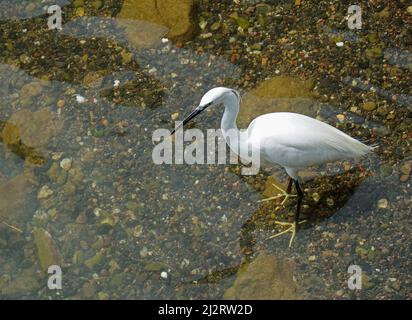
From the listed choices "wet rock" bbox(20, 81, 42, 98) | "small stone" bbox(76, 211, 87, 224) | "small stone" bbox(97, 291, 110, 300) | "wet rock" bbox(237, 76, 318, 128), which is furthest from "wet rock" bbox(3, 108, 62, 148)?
"wet rock" bbox(237, 76, 318, 128)

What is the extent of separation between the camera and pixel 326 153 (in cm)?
322

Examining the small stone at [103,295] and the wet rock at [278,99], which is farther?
the wet rock at [278,99]

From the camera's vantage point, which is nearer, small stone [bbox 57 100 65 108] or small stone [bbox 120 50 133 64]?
small stone [bbox 57 100 65 108]

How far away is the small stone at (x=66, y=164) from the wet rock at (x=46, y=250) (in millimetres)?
431

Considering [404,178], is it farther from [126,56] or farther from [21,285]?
[21,285]

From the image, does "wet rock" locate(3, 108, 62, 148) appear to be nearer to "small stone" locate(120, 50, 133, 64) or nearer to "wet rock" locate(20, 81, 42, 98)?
"wet rock" locate(20, 81, 42, 98)

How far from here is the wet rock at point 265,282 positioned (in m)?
3.27

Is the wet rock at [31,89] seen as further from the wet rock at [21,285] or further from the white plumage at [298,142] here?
the white plumage at [298,142]

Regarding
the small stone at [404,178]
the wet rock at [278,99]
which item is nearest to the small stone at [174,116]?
the wet rock at [278,99]

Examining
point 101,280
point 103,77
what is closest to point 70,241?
point 101,280

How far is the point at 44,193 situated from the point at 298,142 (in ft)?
5.03

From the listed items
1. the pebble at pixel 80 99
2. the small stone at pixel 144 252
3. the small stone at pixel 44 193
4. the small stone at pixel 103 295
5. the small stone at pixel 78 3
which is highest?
the small stone at pixel 78 3

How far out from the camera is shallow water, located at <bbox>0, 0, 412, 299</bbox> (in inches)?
132

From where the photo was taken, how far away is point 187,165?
3.78m
